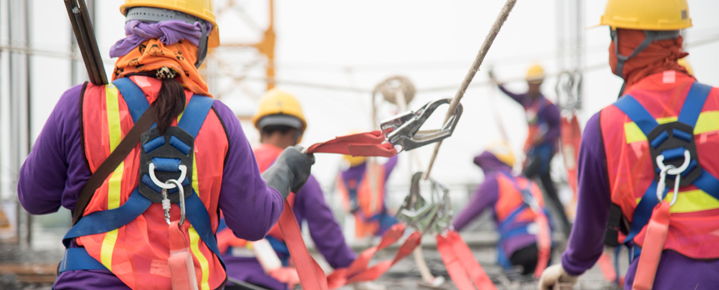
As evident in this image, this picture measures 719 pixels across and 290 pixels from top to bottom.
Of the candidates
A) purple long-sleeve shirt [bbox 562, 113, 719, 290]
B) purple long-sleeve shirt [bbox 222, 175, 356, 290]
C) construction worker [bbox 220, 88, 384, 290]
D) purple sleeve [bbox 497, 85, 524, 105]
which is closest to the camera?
purple long-sleeve shirt [bbox 562, 113, 719, 290]

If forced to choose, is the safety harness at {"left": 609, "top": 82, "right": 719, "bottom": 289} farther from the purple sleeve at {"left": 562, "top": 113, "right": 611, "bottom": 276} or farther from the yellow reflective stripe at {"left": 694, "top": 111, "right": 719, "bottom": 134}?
the purple sleeve at {"left": 562, "top": 113, "right": 611, "bottom": 276}

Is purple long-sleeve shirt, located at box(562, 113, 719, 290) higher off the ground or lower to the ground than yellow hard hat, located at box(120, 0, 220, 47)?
lower

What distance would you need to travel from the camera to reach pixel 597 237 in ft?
9.54

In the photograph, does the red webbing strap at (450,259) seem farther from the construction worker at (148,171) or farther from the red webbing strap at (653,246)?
the construction worker at (148,171)

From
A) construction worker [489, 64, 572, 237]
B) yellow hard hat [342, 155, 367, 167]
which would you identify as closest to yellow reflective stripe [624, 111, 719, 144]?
construction worker [489, 64, 572, 237]

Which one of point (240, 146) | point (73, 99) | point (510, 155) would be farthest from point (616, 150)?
point (510, 155)

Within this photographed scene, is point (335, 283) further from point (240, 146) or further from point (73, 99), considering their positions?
point (73, 99)

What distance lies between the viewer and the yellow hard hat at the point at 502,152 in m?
7.38

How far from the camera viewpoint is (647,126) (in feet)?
8.55

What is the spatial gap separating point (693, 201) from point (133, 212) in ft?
6.80

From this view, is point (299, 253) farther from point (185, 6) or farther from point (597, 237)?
point (597, 237)

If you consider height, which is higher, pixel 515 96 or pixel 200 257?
pixel 515 96

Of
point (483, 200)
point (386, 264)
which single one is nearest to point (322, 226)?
point (386, 264)

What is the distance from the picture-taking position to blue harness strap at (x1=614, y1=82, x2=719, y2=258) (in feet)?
8.29
